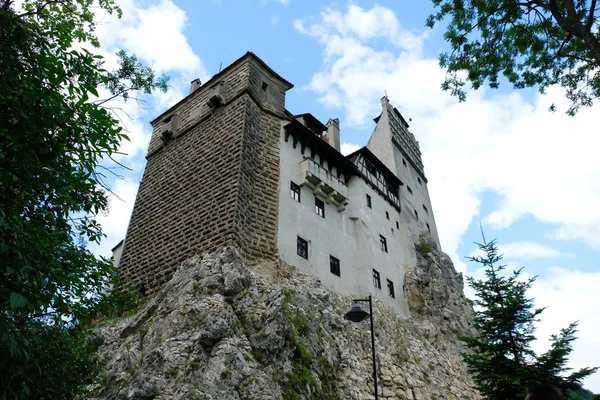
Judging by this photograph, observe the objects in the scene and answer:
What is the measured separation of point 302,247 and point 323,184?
3834 mm

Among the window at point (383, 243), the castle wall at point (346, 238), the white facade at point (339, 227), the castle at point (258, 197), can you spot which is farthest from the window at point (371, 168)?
the window at point (383, 243)

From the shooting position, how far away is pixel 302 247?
63.3ft

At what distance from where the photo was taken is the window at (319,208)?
2129cm

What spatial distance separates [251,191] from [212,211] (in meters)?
1.88

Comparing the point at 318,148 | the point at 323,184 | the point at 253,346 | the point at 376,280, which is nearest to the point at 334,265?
the point at 376,280

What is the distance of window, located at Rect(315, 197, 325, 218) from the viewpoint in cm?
2129

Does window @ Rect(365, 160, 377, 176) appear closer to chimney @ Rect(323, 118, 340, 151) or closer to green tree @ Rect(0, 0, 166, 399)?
chimney @ Rect(323, 118, 340, 151)

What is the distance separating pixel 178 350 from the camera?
12.5 metres

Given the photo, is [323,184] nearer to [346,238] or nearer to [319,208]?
[319,208]

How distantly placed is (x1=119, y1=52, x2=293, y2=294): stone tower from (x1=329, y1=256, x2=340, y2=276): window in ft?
11.4

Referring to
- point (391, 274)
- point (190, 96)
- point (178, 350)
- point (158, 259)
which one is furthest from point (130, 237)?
point (391, 274)

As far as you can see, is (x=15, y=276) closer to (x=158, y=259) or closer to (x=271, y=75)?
(x=158, y=259)

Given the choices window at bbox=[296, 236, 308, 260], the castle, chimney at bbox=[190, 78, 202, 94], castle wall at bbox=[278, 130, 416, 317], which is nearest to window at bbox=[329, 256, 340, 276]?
the castle

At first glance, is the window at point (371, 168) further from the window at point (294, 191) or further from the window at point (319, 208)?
the window at point (294, 191)
